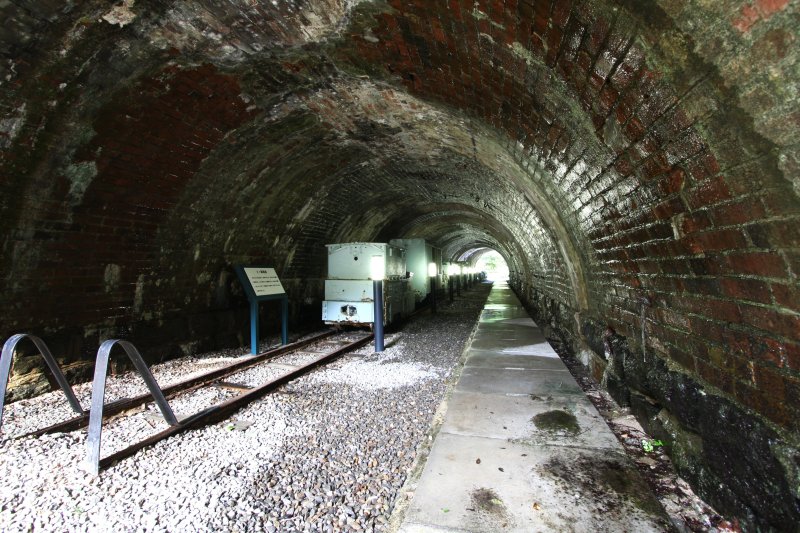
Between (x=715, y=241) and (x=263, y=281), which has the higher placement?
(x=715, y=241)

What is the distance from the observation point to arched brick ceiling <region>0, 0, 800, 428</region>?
1808mm

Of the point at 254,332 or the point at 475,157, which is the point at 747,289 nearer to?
the point at 475,157

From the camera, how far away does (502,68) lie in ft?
10.2

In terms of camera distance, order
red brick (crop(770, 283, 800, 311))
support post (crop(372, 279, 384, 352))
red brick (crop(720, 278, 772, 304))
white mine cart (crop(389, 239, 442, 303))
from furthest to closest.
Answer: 1. white mine cart (crop(389, 239, 442, 303))
2. support post (crop(372, 279, 384, 352))
3. red brick (crop(720, 278, 772, 304))
4. red brick (crop(770, 283, 800, 311))

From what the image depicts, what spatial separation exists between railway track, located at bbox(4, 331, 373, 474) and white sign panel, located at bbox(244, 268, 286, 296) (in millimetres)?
1146

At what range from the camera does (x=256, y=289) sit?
7668 millimetres

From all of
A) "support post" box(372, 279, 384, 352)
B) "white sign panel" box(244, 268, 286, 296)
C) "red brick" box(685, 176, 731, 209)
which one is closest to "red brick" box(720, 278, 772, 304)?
"red brick" box(685, 176, 731, 209)

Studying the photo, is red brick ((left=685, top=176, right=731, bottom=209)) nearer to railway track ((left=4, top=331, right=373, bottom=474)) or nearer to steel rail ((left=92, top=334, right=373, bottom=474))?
railway track ((left=4, top=331, right=373, bottom=474))

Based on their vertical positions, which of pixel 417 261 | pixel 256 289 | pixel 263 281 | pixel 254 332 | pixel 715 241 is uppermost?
pixel 417 261

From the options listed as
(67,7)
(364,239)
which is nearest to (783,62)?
(67,7)

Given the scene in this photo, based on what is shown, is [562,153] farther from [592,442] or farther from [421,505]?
[421,505]

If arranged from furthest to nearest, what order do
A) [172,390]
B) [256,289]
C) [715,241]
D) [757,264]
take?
[256,289]
[172,390]
[715,241]
[757,264]

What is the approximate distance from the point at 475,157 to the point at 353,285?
4429 millimetres

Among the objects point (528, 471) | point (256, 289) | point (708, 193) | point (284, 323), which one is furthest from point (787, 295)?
point (284, 323)
